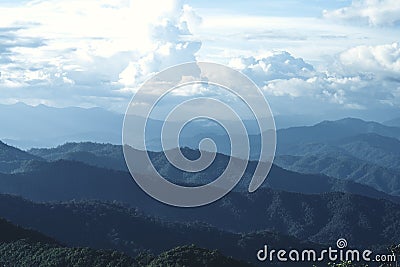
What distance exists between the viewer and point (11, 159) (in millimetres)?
172625

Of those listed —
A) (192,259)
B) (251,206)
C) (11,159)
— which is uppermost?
(11,159)

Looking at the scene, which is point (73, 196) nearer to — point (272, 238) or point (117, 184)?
point (117, 184)

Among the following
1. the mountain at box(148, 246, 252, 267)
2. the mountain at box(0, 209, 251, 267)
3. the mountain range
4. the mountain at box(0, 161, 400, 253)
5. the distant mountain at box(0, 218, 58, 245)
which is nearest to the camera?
the mountain at box(148, 246, 252, 267)

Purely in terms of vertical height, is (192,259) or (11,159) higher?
(11,159)

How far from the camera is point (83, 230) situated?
92562 mm

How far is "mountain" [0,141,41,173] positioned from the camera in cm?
16189

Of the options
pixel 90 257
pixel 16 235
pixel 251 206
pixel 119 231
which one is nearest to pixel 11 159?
pixel 251 206

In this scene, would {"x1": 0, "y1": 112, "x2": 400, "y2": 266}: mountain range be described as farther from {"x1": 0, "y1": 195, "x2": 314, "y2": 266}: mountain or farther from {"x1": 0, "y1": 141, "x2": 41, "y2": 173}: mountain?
{"x1": 0, "y1": 141, "x2": 41, "y2": 173}: mountain

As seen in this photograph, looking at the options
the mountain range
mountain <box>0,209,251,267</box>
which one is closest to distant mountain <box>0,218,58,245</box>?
the mountain range

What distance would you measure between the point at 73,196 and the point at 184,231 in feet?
148

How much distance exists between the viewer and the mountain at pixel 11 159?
6374 inches

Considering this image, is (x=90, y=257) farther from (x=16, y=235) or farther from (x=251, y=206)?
(x=251, y=206)

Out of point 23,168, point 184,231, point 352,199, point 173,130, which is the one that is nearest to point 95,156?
point 23,168

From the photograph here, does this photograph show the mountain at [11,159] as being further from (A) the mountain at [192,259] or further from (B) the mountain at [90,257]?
(A) the mountain at [192,259]
